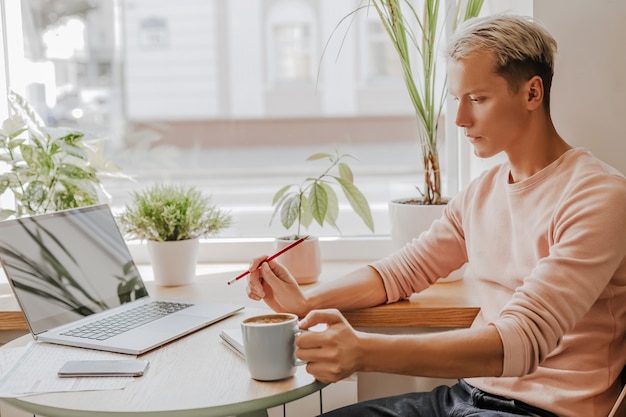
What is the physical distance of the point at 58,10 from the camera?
2.31 m

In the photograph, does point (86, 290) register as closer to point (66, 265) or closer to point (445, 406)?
point (66, 265)

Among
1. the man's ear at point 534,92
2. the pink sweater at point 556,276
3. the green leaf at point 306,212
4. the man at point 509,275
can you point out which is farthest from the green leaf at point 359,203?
the man's ear at point 534,92

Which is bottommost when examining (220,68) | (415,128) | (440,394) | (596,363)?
(440,394)

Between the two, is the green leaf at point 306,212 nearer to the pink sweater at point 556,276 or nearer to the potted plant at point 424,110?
the potted plant at point 424,110

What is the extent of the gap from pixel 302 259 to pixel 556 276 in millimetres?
758

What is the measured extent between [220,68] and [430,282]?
1050 mm

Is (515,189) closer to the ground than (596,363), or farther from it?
farther from it

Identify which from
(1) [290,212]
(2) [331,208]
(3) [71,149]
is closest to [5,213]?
(3) [71,149]

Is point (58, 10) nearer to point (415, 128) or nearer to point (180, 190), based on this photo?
point (180, 190)

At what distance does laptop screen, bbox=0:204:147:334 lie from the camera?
1469 mm

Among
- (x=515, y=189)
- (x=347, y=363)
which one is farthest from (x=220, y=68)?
(x=347, y=363)

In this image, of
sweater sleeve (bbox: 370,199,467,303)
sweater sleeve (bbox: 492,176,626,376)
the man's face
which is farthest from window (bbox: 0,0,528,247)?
sweater sleeve (bbox: 492,176,626,376)

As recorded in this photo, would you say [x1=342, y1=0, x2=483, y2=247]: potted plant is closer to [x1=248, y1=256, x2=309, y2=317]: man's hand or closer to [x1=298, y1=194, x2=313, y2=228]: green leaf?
[x1=298, y1=194, x2=313, y2=228]: green leaf

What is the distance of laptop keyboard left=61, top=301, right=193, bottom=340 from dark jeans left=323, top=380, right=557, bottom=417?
411 millimetres
